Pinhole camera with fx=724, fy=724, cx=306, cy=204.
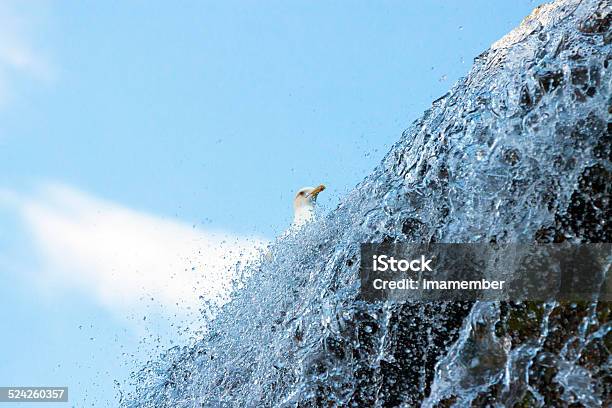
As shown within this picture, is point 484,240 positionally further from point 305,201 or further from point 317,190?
point 317,190

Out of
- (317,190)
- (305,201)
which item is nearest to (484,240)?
(305,201)

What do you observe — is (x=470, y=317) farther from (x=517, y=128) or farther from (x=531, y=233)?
(x=517, y=128)

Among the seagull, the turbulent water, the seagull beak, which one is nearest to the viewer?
the turbulent water

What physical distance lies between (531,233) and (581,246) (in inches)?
5.8

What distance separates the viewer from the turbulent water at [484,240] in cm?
208

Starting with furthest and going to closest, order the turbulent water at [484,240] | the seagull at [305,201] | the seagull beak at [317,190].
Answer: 1. the seagull beak at [317,190]
2. the seagull at [305,201]
3. the turbulent water at [484,240]

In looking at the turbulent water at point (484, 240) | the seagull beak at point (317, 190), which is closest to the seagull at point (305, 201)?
the seagull beak at point (317, 190)

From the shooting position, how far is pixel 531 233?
2.21 m

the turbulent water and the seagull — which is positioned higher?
the seagull

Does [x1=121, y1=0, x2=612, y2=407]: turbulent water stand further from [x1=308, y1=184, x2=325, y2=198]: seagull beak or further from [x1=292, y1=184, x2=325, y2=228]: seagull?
[x1=308, y1=184, x2=325, y2=198]: seagull beak

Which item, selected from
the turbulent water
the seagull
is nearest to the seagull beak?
the seagull

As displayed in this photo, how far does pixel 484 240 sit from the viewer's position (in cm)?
233

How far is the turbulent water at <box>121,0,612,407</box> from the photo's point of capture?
6.82ft

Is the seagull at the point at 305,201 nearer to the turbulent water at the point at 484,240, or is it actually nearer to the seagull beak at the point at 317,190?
the seagull beak at the point at 317,190
